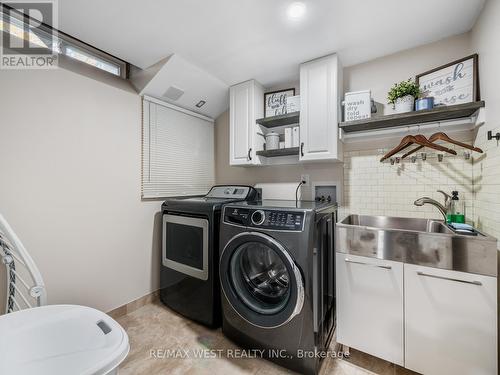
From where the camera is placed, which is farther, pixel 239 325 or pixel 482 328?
pixel 239 325

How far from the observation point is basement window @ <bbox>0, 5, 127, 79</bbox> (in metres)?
1.51

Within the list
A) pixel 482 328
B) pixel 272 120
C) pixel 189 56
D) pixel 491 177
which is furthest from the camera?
pixel 272 120

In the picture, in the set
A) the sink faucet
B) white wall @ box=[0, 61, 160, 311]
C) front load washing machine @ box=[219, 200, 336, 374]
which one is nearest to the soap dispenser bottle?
the sink faucet

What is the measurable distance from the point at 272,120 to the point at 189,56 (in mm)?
947

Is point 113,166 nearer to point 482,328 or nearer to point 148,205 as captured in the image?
point 148,205

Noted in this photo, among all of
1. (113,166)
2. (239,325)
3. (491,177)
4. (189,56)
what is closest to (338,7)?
(189,56)

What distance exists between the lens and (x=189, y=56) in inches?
77.3

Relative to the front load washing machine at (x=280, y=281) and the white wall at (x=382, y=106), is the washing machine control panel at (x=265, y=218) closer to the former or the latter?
the front load washing machine at (x=280, y=281)

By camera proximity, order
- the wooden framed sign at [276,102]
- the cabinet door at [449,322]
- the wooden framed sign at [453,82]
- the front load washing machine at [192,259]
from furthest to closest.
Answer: the wooden framed sign at [276,102] < the front load washing machine at [192,259] < the wooden framed sign at [453,82] < the cabinet door at [449,322]

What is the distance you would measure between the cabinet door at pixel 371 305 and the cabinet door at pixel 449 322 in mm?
52

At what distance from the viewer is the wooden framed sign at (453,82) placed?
1.56 meters

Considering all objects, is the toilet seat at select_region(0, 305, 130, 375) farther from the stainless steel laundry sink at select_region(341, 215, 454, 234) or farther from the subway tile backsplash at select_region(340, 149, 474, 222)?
the subway tile backsplash at select_region(340, 149, 474, 222)

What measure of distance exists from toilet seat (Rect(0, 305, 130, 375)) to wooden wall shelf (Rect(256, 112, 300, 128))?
1991mm

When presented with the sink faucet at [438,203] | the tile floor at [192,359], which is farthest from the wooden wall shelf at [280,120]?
the tile floor at [192,359]
